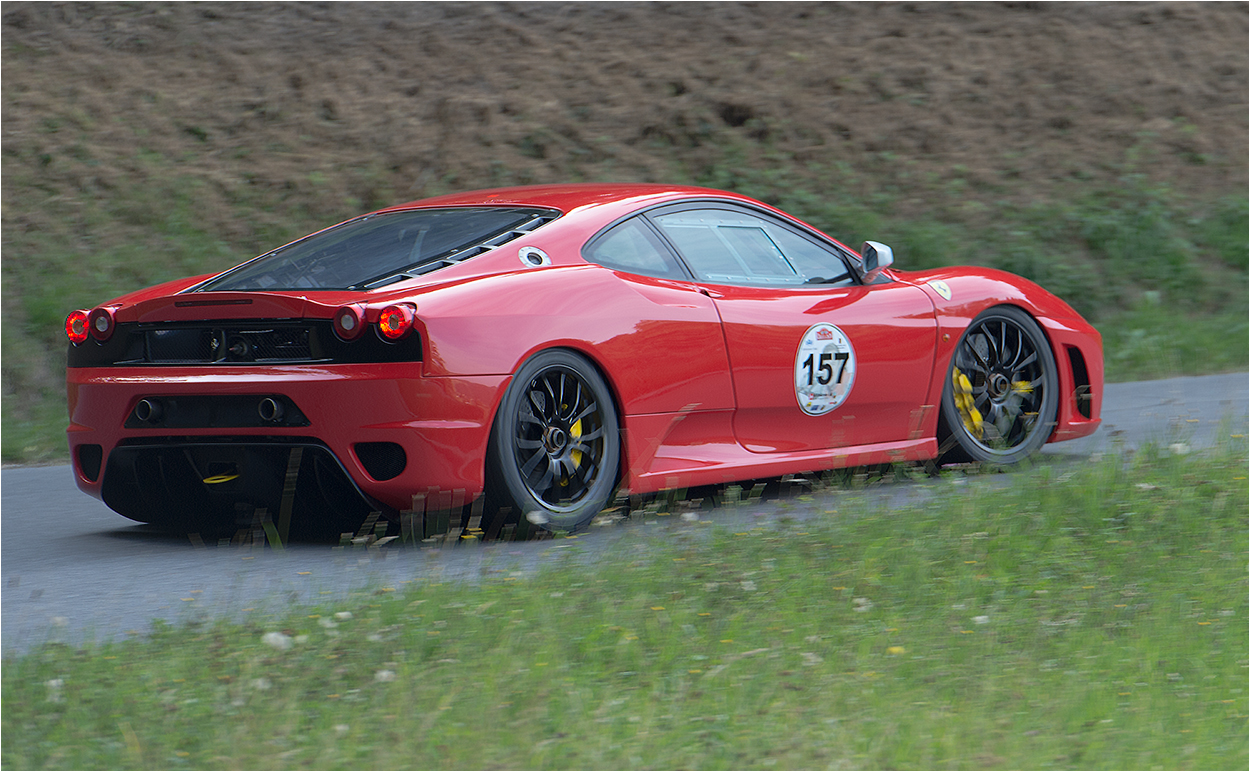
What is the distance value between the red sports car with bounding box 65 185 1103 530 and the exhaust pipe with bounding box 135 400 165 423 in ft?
0.03

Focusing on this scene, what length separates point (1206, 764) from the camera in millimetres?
2926

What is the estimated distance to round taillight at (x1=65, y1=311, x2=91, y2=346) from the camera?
5238 mm

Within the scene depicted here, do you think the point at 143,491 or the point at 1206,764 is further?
the point at 143,491

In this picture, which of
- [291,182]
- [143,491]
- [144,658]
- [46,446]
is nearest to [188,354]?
[143,491]

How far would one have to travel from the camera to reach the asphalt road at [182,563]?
4.15 metres

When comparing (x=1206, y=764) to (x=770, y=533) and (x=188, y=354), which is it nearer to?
(x=770, y=533)

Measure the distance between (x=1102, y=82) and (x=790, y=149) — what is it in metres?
3.95

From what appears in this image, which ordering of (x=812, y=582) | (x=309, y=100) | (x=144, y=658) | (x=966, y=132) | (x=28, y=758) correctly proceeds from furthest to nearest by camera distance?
(x=966, y=132), (x=309, y=100), (x=812, y=582), (x=144, y=658), (x=28, y=758)

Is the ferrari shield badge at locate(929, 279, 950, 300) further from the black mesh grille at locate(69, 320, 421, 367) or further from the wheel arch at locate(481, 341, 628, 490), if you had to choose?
the black mesh grille at locate(69, 320, 421, 367)

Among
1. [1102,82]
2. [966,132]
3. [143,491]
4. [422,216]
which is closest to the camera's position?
[143,491]

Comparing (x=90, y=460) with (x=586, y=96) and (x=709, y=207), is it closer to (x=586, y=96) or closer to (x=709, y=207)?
(x=709, y=207)

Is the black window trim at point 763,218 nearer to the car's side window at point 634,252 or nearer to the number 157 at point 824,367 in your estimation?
the car's side window at point 634,252

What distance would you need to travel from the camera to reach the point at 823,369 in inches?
235

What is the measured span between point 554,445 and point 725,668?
1.85 meters
